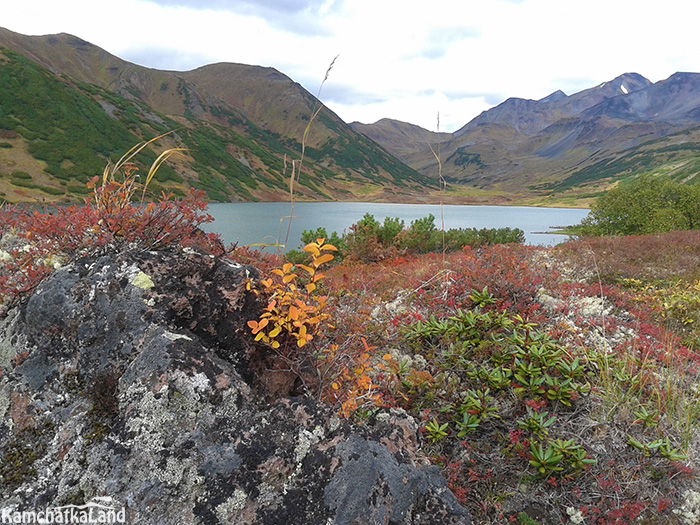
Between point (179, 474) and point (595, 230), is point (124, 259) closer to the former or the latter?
point (179, 474)

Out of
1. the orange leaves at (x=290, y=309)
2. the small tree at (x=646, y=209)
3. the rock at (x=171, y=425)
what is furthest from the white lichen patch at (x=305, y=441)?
the small tree at (x=646, y=209)

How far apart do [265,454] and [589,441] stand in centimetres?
300

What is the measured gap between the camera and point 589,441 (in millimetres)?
3275

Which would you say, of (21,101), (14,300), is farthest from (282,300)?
(21,101)

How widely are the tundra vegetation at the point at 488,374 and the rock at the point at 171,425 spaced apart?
300 mm

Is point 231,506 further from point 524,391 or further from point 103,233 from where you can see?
point 524,391

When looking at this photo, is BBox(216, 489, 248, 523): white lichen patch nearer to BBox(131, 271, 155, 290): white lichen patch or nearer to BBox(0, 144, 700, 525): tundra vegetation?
BBox(0, 144, 700, 525): tundra vegetation

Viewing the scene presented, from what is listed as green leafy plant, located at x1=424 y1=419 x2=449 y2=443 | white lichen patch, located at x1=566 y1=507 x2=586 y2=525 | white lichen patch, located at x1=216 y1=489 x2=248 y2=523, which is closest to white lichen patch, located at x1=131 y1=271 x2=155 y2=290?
white lichen patch, located at x1=216 y1=489 x2=248 y2=523

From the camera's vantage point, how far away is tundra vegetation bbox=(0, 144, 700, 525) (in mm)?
2811

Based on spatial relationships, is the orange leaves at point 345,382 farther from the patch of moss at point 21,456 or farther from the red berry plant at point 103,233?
the patch of moss at point 21,456

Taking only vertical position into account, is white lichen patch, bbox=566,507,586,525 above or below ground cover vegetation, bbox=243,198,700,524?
below

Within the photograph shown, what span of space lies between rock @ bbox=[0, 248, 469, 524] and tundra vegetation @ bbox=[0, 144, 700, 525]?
30cm

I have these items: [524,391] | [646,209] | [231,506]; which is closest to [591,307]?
[524,391]

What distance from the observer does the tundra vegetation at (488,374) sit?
2811mm
